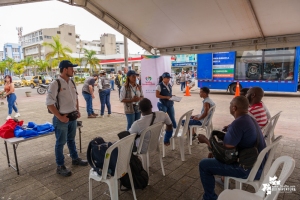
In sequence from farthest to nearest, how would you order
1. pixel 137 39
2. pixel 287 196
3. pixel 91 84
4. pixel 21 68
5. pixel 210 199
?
pixel 21 68 < pixel 91 84 < pixel 137 39 < pixel 287 196 < pixel 210 199

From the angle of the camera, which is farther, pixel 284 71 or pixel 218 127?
pixel 284 71

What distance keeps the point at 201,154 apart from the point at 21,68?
4732 cm

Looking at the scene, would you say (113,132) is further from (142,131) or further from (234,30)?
(234,30)

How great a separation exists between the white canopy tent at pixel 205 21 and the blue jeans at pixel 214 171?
2.63m

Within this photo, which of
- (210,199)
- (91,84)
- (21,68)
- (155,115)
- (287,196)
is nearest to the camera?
(210,199)

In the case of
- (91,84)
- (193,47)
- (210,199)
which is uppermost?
(193,47)

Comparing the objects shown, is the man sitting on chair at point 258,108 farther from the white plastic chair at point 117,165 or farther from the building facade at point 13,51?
the building facade at point 13,51

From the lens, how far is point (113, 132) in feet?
18.1

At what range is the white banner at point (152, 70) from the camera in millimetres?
6324

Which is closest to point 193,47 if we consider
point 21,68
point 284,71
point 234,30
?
point 234,30

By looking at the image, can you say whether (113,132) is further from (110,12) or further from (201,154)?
(110,12)

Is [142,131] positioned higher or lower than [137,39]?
lower

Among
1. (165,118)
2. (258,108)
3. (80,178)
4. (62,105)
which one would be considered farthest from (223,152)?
(62,105)

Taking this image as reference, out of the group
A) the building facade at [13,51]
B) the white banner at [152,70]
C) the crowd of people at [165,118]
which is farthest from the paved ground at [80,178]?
the building facade at [13,51]
